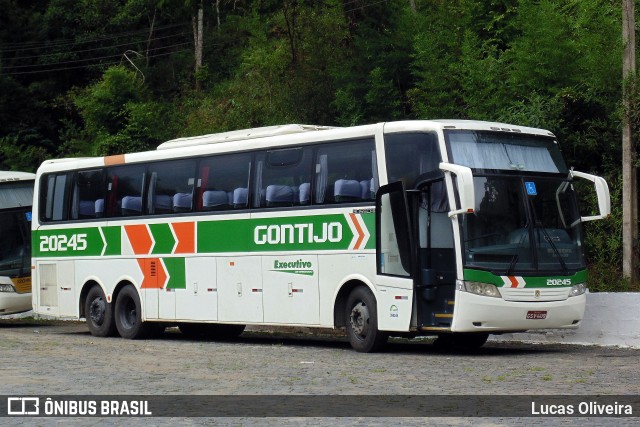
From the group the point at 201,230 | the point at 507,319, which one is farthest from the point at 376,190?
the point at 201,230

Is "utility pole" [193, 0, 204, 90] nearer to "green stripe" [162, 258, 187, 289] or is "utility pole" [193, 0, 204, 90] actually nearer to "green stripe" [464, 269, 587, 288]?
"green stripe" [162, 258, 187, 289]

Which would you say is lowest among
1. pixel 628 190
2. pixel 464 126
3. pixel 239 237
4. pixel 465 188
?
pixel 239 237

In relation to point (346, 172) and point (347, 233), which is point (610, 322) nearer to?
point (347, 233)

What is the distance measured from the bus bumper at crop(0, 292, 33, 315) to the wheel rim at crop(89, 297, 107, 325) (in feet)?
13.6

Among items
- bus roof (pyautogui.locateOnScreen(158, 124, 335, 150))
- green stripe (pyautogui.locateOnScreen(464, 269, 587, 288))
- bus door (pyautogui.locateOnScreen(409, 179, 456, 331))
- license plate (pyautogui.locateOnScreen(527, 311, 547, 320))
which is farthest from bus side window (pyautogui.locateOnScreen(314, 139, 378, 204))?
license plate (pyautogui.locateOnScreen(527, 311, 547, 320))

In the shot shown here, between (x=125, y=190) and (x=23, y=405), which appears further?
(x=125, y=190)

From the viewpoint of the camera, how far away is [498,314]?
59.6 feet

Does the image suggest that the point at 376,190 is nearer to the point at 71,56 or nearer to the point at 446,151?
the point at 446,151

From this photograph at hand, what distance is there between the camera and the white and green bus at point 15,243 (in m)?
29.7

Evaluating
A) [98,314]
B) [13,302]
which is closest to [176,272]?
[98,314]

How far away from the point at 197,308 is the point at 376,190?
569 centimetres

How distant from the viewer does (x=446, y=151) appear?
18.5 meters

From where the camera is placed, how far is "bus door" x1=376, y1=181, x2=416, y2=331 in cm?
1881

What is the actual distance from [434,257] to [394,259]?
74 cm
